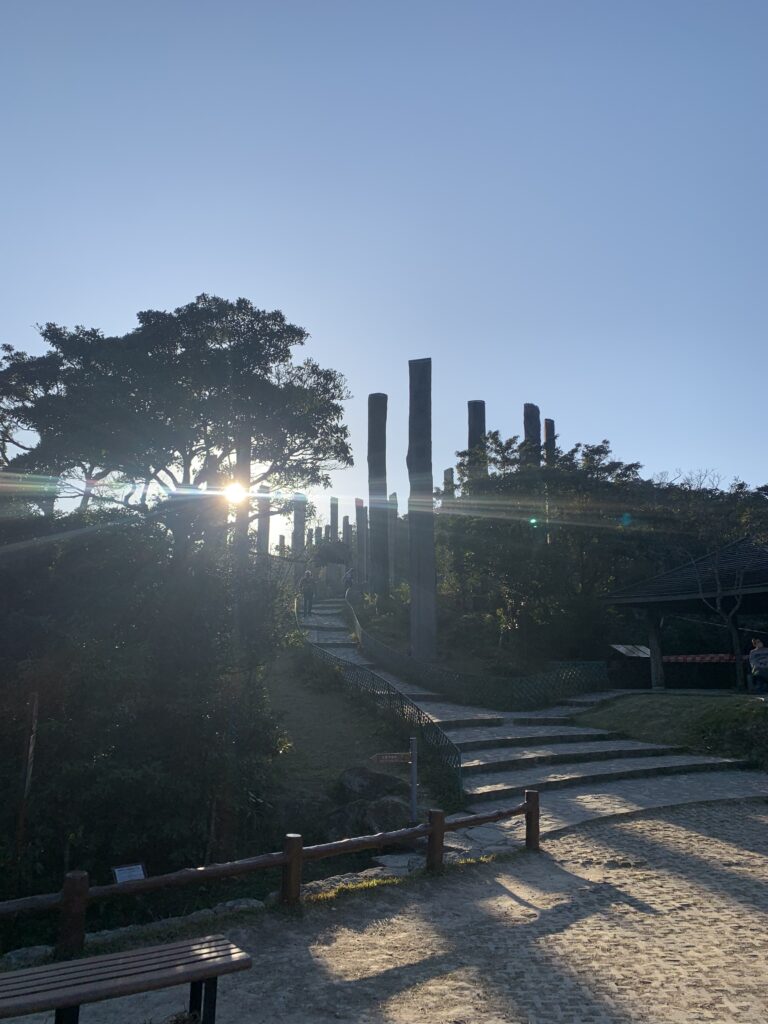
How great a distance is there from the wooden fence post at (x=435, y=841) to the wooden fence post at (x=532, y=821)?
1.47 meters

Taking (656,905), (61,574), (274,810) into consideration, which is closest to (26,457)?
(61,574)

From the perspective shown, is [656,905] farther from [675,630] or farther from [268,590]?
[675,630]

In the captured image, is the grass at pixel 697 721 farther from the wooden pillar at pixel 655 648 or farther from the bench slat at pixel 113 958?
the bench slat at pixel 113 958

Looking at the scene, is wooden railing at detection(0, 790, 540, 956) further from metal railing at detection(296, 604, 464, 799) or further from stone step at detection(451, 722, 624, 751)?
stone step at detection(451, 722, 624, 751)

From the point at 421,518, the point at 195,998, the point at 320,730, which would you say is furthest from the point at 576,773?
the point at 421,518

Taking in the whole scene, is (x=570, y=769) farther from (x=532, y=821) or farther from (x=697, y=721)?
(x=532, y=821)

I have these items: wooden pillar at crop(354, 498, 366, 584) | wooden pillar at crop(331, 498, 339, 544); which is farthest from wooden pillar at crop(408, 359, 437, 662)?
wooden pillar at crop(331, 498, 339, 544)

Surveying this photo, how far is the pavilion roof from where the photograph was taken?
19.4 meters

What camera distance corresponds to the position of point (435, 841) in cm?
854

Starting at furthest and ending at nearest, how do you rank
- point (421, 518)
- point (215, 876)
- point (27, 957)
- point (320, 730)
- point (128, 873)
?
point (421, 518) → point (320, 730) → point (128, 873) → point (215, 876) → point (27, 957)

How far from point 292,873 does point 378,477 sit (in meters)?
28.2

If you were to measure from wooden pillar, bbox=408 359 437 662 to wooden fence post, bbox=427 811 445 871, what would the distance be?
16198mm

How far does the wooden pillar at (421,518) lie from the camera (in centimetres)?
2502

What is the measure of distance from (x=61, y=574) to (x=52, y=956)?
5.28 meters
